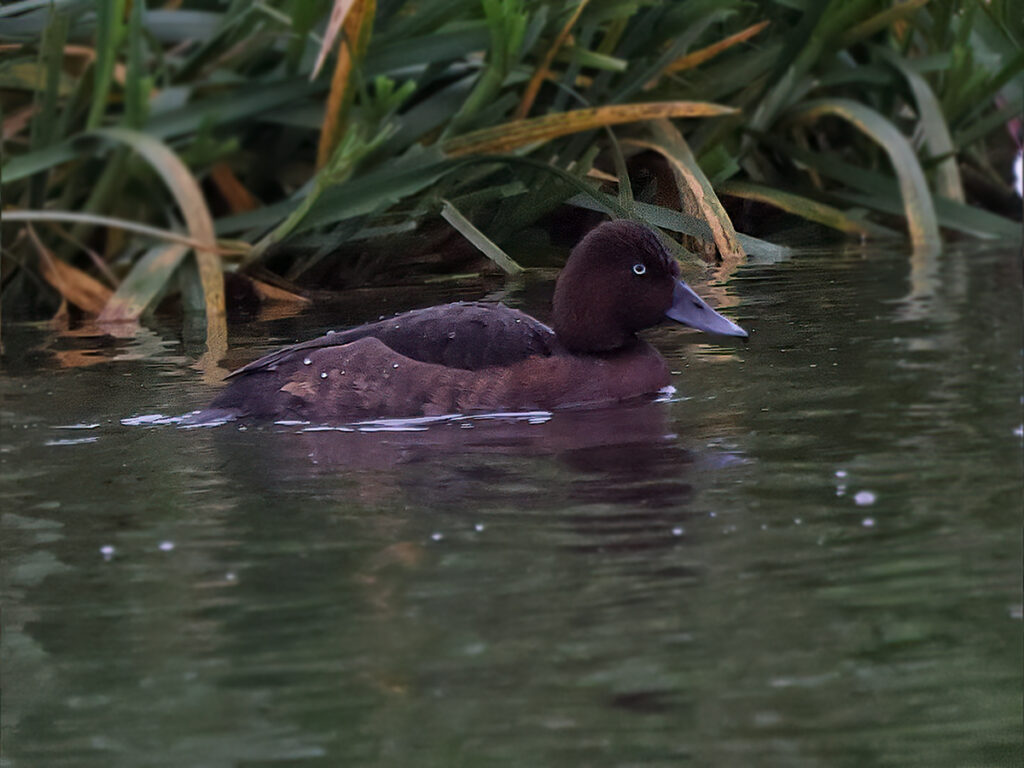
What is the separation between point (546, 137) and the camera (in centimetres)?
173

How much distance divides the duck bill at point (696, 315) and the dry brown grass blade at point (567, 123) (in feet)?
0.59

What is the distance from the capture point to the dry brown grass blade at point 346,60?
2.15m

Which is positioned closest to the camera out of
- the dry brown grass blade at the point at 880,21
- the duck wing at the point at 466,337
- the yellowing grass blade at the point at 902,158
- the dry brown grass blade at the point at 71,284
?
the yellowing grass blade at the point at 902,158

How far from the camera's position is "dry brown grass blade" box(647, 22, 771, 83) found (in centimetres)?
187

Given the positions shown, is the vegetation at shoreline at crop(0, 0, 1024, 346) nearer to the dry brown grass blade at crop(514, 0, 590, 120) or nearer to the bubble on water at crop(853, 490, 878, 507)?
the dry brown grass blade at crop(514, 0, 590, 120)

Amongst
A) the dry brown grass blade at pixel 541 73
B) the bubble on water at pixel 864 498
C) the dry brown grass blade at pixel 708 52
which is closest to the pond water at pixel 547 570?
the bubble on water at pixel 864 498

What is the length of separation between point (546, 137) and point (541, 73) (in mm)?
541

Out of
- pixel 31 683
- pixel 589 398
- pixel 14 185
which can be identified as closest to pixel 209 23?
pixel 14 185

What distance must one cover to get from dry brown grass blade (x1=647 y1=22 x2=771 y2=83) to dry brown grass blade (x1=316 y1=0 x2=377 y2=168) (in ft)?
1.23

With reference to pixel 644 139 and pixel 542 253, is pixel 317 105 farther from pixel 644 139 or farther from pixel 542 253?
pixel 542 253

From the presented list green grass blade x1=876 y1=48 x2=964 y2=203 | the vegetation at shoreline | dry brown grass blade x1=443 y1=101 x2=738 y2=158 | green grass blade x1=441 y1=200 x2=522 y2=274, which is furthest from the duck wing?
green grass blade x1=441 y1=200 x2=522 y2=274

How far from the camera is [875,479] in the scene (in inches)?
72.5

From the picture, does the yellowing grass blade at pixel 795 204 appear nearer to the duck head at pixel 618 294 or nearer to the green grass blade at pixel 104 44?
the duck head at pixel 618 294

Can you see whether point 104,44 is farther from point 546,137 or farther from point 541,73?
point 546,137
